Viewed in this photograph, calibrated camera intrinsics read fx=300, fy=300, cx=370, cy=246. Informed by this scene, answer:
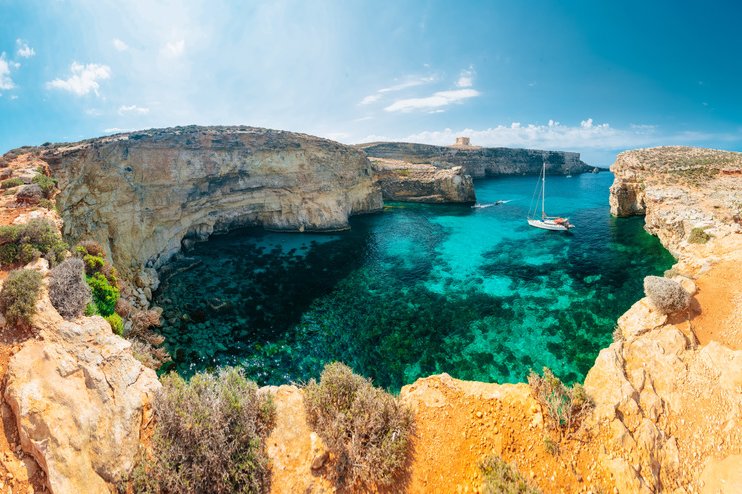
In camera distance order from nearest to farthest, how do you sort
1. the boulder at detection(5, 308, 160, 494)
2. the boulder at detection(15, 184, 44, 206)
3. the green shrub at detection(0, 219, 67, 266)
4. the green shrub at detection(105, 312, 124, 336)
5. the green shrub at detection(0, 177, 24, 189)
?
the boulder at detection(5, 308, 160, 494) → the green shrub at detection(0, 219, 67, 266) → the green shrub at detection(105, 312, 124, 336) → the boulder at detection(15, 184, 44, 206) → the green shrub at detection(0, 177, 24, 189)

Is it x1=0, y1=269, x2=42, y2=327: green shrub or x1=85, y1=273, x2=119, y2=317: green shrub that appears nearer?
x1=0, y1=269, x2=42, y2=327: green shrub

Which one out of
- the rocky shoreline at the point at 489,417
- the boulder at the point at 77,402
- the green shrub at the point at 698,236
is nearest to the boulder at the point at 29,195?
the rocky shoreline at the point at 489,417

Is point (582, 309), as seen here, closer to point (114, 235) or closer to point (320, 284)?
point (320, 284)

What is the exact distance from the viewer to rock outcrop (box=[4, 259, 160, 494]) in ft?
15.8

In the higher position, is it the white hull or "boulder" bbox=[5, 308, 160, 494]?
"boulder" bbox=[5, 308, 160, 494]

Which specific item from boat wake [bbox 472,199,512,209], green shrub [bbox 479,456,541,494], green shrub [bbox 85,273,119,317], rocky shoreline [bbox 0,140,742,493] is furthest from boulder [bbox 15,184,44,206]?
boat wake [bbox 472,199,512,209]

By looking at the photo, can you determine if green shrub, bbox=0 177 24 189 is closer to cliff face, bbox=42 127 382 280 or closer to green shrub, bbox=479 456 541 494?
cliff face, bbox=42 127 382 280

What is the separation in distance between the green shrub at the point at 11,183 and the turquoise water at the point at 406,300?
8832 mm

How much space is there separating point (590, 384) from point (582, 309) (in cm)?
1188

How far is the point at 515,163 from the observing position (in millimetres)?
98250

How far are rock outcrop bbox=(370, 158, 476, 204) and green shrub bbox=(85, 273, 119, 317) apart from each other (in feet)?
132

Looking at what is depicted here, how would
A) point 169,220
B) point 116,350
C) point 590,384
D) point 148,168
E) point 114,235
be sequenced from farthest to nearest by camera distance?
point 169,220
point 148,168
point 114,235
point 590,384
point 116,350

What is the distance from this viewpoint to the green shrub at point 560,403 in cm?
642

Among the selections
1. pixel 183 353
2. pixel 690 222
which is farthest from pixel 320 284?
pixel 690 222
